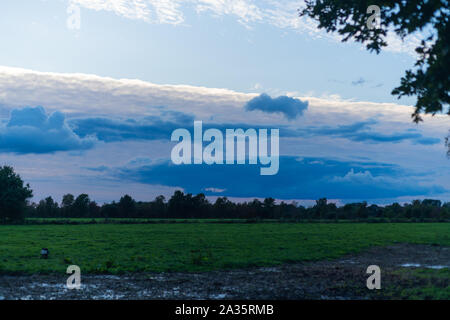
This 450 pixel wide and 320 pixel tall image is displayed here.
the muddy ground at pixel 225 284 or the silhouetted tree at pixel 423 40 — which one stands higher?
the silhouetted tree at pixel 423 40

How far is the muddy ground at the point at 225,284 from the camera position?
1841 cm

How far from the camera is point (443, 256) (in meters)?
36.1

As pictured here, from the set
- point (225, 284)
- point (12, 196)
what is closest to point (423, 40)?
point (225, 284)

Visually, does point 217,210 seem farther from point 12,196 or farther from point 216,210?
point 12,196

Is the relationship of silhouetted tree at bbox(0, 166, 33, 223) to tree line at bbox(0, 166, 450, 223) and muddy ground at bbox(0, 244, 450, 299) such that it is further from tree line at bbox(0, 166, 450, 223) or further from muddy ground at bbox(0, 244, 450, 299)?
muddy ground at bbox(0, 244, 450, 299)

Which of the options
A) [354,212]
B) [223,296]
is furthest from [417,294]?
[354,212]

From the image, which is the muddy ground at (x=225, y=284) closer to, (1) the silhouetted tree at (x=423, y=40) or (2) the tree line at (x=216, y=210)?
(1) the silhouetted tree at (x=423, y=40)

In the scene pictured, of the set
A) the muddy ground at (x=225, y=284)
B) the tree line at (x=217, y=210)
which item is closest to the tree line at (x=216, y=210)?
the tree line at (x=217, y=210)

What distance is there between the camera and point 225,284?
2094cm

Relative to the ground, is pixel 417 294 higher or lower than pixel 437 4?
lower

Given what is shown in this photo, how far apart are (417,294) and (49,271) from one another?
18799mm

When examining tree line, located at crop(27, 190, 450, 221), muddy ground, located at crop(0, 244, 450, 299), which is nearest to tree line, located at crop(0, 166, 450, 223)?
tree line, located at crop(27, 190, 450, 221)
